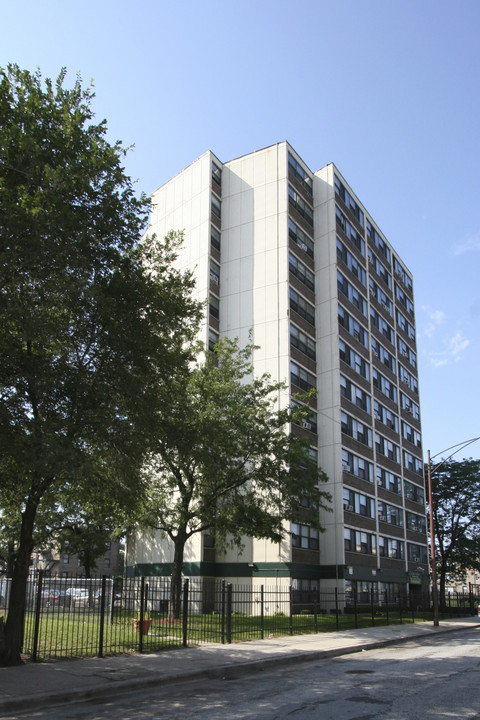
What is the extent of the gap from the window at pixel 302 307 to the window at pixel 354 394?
4.84m

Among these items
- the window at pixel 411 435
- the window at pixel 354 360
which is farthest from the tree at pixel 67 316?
the window at pixel 411 435

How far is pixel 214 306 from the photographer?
42.6 metres

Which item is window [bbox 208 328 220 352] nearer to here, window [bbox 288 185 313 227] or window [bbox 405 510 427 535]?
window [bbox 288 185 313 227]

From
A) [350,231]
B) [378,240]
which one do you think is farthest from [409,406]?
[350,231]

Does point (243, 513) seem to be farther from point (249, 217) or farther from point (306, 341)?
point (249, 217)

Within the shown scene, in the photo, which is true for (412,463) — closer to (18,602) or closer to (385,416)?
(385,416)

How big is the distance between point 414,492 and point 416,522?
2.73 meters

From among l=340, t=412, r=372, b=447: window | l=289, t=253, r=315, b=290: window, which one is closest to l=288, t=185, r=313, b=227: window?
l=289, t=253, r=315, b=290: window

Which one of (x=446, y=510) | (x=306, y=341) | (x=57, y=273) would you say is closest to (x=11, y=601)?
(x=57, y=273)

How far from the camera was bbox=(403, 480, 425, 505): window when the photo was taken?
53.9 m

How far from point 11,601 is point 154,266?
28.7 ft

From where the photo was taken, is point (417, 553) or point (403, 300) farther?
point (403, 300)

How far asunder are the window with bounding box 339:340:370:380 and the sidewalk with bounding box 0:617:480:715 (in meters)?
26.5

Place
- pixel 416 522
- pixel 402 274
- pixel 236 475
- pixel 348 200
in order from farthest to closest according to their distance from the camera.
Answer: pixel 402 274, pixel 416 522, pixel 348 200, pixel 236 475
